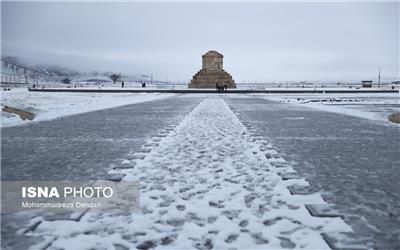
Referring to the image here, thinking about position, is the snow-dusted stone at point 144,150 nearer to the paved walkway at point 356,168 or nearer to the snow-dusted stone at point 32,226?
the paved walkway at point 356,168

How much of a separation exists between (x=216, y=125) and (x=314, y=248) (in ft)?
29.3

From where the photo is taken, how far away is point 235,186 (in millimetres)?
Result: 4828

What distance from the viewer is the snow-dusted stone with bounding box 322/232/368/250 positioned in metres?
3.05

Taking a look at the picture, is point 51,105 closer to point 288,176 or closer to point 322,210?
point 288,176

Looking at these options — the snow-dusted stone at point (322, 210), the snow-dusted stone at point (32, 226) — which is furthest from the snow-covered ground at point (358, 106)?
the snow-dusted stone at point (32, 226)

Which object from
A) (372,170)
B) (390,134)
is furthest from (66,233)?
(390,134)

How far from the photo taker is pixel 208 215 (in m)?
3.79

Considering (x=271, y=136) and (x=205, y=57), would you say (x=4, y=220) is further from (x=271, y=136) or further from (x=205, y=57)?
(x=205, y=57)

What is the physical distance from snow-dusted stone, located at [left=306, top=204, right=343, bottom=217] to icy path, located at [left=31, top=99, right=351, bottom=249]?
84mm

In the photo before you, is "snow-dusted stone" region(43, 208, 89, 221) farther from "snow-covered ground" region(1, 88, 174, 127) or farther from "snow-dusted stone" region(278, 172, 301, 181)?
"snow-covered ground" region(1, 88, 174, 127)

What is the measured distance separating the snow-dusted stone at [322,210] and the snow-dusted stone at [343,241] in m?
0.48

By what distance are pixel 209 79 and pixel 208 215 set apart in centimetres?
7279

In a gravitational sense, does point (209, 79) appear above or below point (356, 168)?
above

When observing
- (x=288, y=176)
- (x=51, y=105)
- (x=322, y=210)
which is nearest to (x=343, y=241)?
(x=322, y=210)
